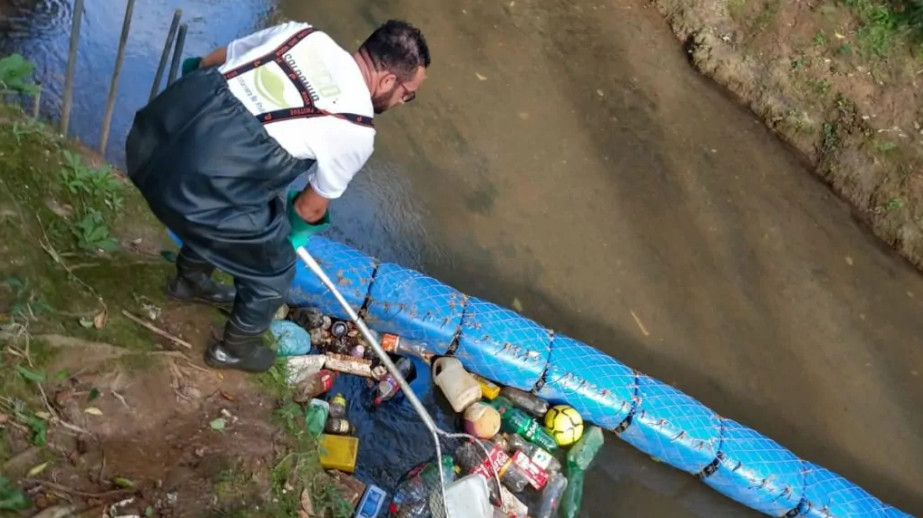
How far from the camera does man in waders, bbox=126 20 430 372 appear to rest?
8.04 ft

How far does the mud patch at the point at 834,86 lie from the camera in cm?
657

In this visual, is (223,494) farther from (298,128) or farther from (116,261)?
(298,128)

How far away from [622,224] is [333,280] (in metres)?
2.60

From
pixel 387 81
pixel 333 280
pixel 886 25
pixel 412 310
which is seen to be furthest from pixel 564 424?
pixel 886 25

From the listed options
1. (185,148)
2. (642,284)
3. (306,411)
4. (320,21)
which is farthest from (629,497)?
(320,21)

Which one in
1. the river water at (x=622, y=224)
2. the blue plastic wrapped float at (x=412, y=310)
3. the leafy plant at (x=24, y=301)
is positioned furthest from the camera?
the river water at (x=622, y=224)

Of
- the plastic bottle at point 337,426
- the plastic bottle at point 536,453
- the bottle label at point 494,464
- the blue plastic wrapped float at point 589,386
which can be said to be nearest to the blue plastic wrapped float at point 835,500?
the blue plastic wrapped float at point 589,386

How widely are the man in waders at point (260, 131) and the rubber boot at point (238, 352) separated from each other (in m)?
0.52

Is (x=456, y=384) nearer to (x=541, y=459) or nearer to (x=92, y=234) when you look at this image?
(x=541, y=459)

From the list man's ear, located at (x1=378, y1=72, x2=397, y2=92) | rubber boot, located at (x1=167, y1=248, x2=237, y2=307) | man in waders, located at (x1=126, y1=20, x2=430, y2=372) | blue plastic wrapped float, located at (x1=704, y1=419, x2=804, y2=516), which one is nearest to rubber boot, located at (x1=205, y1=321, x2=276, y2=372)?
rubber boot, located at (x1=167, y1=248, x2=237, y2=307)

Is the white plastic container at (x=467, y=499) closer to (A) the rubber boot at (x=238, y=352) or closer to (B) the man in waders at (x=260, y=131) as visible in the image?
(A) the rubber boot at (x=238, y=352)

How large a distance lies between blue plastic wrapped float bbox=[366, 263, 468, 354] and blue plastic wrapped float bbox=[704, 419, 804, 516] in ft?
5.82

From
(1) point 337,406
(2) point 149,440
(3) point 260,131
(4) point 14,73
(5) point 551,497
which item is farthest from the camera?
(5) point 551,497

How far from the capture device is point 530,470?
13.6 feet
